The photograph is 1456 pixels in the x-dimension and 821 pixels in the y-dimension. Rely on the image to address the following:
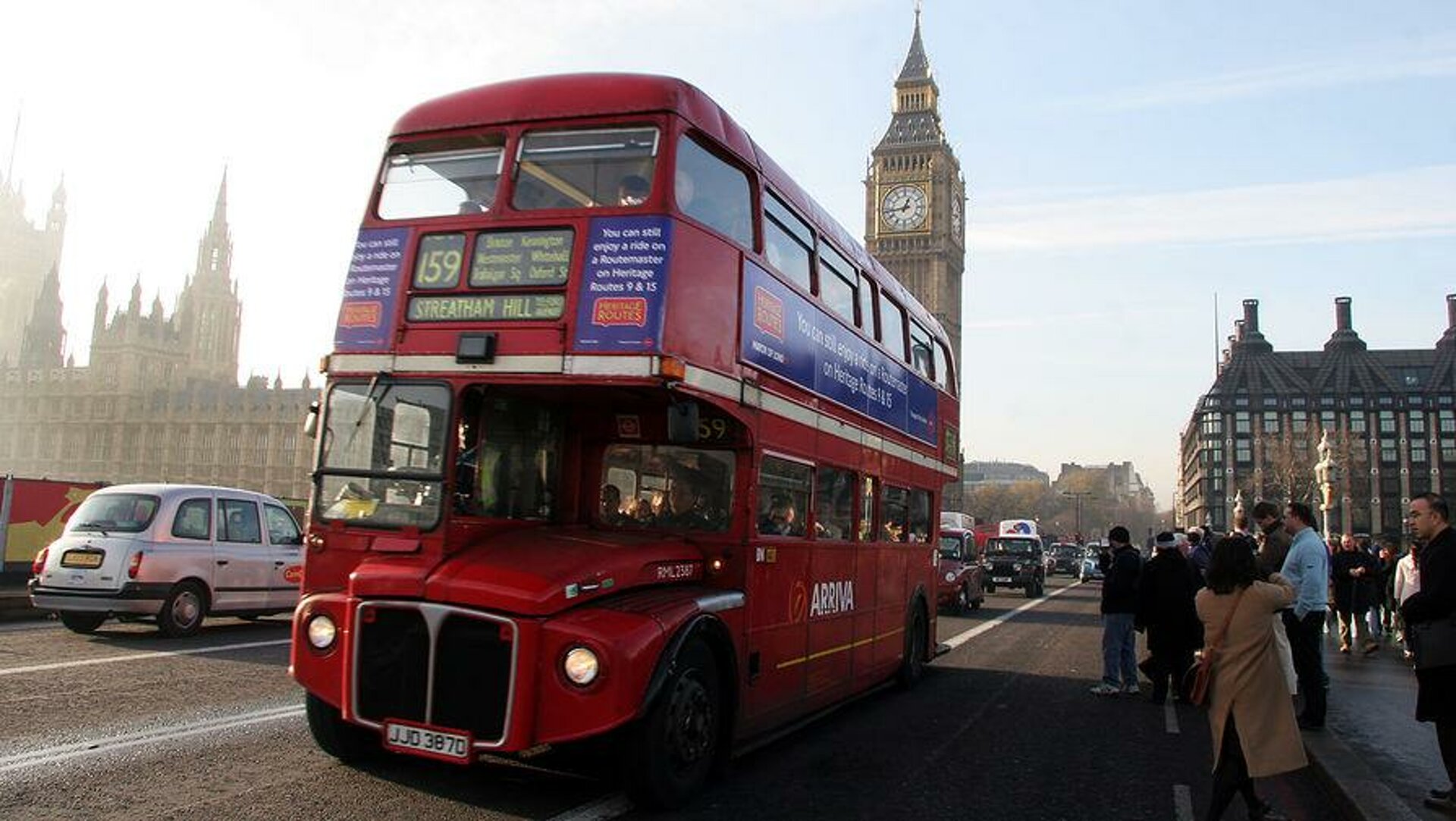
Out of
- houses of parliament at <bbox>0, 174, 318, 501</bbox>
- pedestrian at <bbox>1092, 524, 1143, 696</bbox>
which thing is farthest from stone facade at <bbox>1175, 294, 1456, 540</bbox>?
Result: pedestrian at <bbox>1092, 524, 1143, 696</bbox>

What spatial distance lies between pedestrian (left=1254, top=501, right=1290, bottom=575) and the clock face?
356 ft

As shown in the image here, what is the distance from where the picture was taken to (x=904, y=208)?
4577 inches

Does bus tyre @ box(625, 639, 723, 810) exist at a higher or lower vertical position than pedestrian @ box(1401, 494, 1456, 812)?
lower

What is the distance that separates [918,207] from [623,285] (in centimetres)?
11383

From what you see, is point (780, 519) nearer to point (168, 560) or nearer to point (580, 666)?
point (580, 666)

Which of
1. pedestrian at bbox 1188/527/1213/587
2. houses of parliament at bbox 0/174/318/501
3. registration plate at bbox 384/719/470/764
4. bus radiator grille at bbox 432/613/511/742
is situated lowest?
registration plate at bbox 384/719/470/764

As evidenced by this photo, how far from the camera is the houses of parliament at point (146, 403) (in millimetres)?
114438

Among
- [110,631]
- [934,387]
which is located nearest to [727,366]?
[934,387]

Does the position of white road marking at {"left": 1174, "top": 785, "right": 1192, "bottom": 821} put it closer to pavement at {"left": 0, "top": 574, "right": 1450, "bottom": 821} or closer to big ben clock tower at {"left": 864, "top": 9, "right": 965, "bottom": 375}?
pavement at {"left": 0, "top": 574, "right": 1450, "bottom": 821}

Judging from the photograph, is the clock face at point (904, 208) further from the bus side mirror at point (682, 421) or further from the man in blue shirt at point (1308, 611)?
the bus side mirror at point (682, 421)

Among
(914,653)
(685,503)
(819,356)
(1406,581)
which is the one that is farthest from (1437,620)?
(1406,581)

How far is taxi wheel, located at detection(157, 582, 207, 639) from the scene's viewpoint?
12.4m

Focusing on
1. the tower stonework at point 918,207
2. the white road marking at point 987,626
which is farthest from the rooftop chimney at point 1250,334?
the white road marking at point 987,626

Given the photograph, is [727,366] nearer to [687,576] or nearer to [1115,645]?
[687,576]
